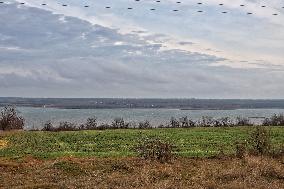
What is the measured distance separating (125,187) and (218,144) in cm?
1936

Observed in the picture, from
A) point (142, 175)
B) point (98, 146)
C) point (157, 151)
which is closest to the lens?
point (142, 175)

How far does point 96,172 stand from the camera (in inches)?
765

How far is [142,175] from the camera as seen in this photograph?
1733cm

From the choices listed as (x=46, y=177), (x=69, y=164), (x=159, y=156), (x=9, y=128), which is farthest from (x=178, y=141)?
(x=9, y=128)

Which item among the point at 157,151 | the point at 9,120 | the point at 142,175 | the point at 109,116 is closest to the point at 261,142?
the point at 157,151

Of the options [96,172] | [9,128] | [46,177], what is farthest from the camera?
[9,128]

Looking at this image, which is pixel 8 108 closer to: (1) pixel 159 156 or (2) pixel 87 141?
(2) pixel 87 141

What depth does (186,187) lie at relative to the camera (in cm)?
1547

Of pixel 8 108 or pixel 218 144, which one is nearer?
pixel 218 144

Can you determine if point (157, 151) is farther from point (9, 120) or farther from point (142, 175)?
point (9, 120)

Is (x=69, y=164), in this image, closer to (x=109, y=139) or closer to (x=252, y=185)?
(x=252, y=185)

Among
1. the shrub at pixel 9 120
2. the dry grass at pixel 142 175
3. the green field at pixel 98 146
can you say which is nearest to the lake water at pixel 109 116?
the shrub at pixel 9 120

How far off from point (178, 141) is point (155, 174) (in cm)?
1844

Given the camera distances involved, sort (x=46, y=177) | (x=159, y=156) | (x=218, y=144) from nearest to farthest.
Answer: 1. (x=46, y=177)
2. (x=159, y=156)
3. (x=218, y=144)
